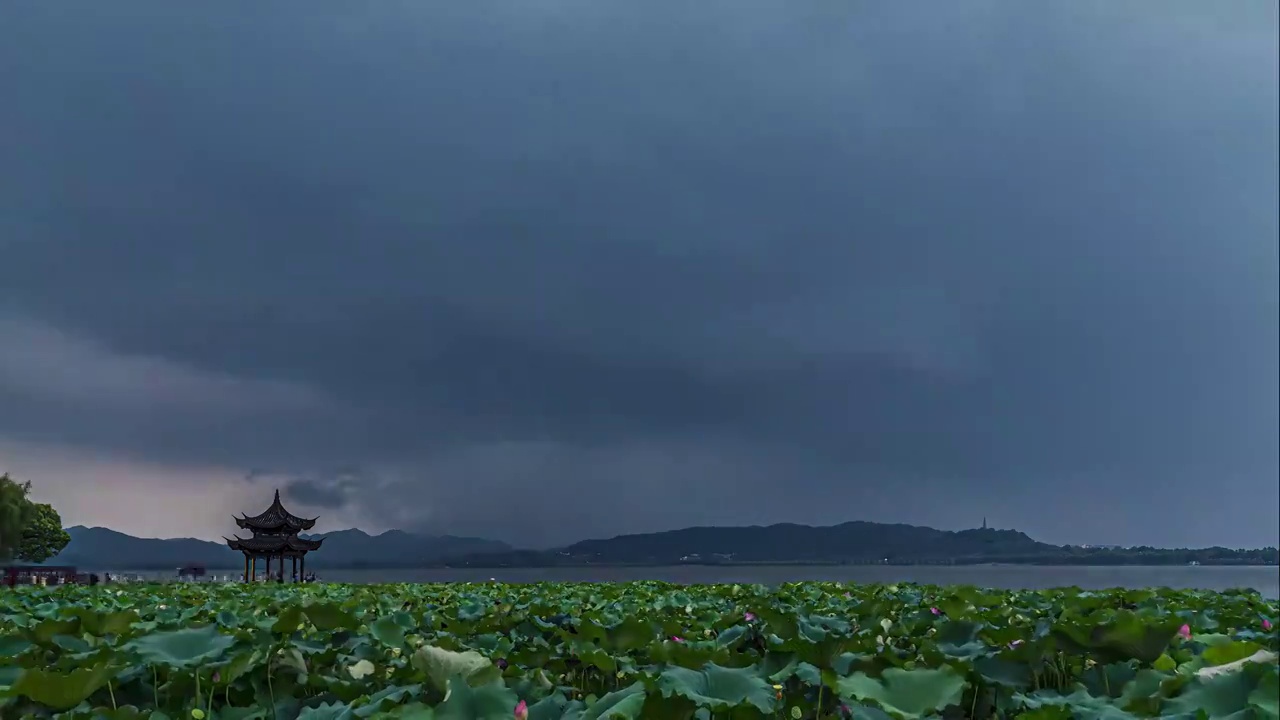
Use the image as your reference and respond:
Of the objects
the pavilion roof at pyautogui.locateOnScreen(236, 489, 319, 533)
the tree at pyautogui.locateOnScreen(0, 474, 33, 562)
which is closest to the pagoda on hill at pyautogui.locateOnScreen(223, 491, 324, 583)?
the pavilion roof at pyautogui.locateOnScreen(236, 489, 319, 533)

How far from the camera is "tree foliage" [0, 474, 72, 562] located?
5644 cm

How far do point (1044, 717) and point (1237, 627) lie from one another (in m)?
4.20

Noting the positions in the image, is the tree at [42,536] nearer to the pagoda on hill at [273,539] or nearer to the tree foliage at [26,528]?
the tree foliage at [26,528]

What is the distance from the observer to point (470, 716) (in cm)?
266

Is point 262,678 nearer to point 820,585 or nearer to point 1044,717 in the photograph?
point 1044,717

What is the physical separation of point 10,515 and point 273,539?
31933mm

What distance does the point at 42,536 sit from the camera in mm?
74438

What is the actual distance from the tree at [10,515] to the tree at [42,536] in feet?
32.1

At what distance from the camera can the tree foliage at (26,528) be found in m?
56.4

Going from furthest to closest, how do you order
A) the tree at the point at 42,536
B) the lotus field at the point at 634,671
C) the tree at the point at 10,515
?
the tree at the point at 42,536 < the tree at the point at 10,515 < the lotus field at the point at 634,671

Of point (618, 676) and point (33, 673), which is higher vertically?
point (33, 673)

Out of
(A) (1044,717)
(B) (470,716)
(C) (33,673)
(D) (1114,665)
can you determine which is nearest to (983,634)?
(D) (1114,665)

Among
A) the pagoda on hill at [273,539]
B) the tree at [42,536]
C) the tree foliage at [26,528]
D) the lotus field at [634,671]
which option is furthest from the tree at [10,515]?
the lotus field at [634,671]

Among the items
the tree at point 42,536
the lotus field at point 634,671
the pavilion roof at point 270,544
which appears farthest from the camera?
the tree at point 42,536
